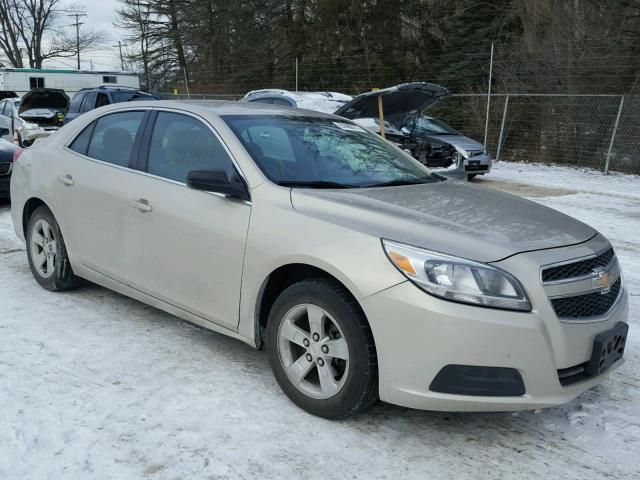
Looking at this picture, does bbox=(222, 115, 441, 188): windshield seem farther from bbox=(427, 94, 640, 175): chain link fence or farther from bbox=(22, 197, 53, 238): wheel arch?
bbox=(427, 94, 640, 175): chain link fence

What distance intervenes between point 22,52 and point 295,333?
56406 millimetres

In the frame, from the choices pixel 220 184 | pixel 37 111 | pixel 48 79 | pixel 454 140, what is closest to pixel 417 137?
pixel 454 140

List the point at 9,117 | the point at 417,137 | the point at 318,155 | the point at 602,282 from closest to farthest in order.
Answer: the point at 602,282 < the point at 318,155 < the point at 417,137 < the point at 9,117

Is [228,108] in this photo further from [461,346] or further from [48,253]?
[461,346]

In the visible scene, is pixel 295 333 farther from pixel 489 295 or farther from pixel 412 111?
pixel 412 111

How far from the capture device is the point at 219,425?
123 inches

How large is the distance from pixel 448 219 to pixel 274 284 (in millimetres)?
986

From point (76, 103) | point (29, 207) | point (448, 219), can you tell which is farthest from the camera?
point (76, 103)

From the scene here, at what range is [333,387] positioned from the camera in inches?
122

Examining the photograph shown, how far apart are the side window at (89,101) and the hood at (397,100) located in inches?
367

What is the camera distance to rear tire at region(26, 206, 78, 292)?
4930 mm

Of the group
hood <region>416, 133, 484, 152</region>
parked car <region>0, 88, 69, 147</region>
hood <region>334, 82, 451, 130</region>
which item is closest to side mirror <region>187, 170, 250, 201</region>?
hood <region>334, 82, 451, 130</region>

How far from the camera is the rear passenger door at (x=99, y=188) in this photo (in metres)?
4.29

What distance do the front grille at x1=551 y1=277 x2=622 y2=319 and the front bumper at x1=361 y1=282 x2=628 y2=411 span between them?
6cm
